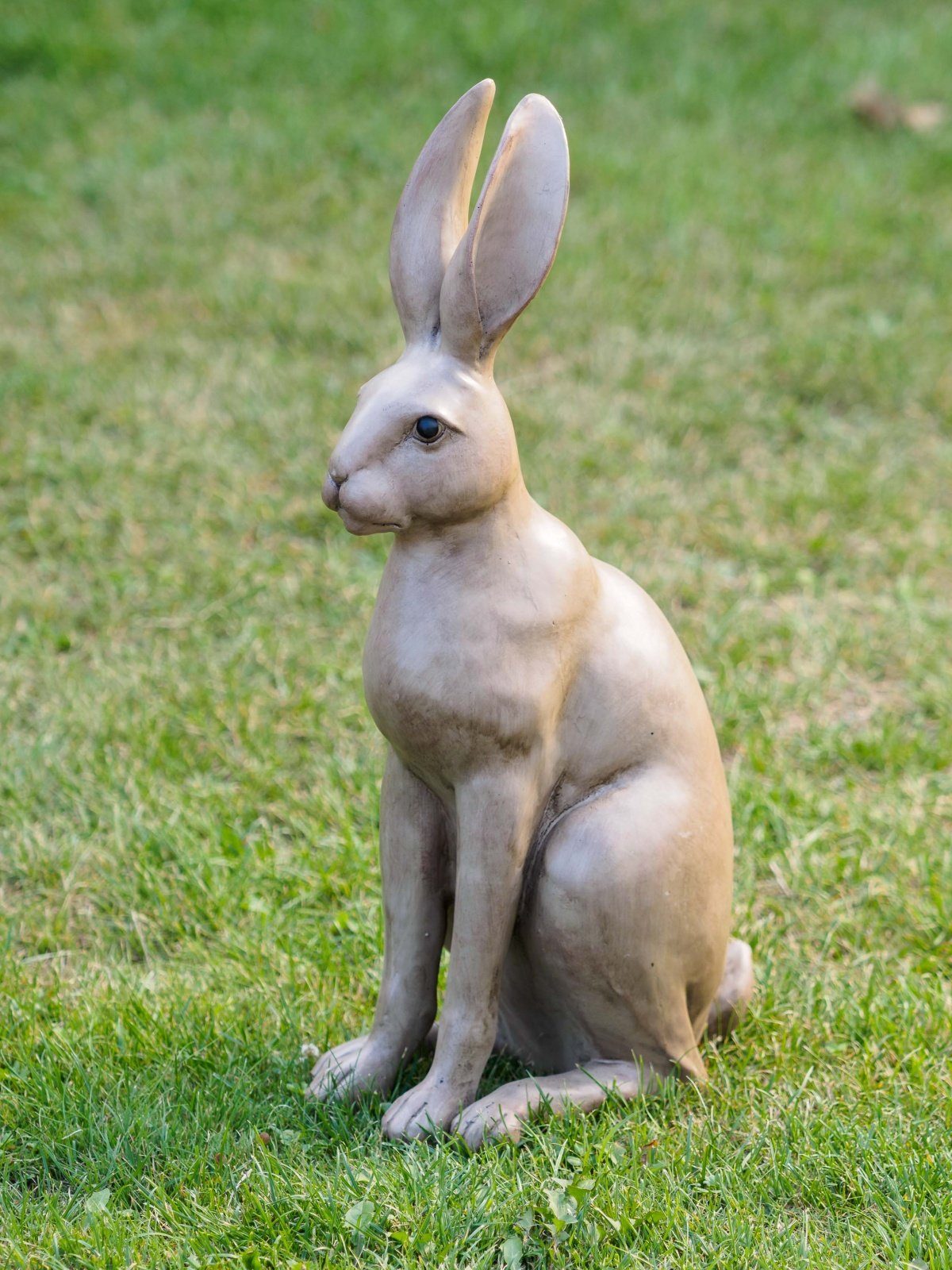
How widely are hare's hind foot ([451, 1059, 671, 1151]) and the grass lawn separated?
0.16 feet

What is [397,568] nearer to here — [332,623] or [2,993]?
[2,993]

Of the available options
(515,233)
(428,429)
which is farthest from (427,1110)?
(515,233)

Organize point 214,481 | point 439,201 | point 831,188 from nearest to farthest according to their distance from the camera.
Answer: point 439,201, point 214,481, point 831,188

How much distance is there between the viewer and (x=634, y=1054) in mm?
2695

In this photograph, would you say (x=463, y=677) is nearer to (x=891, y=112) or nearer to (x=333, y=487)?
(x=333, y=487)

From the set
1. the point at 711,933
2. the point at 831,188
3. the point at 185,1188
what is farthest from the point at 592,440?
the point at 185,1188

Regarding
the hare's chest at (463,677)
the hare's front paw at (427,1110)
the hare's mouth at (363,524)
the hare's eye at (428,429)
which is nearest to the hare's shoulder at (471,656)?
the hare's chest at (463,677)

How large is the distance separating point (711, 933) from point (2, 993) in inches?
61.6

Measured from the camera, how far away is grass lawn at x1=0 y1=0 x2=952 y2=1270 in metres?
2.58

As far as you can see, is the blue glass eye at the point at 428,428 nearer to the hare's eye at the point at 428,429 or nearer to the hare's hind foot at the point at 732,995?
the hare's eye at the point at 428,429

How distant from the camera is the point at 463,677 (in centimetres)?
234

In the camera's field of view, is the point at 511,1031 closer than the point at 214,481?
Yes

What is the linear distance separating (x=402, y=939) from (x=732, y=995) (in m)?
0.76

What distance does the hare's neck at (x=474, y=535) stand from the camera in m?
2.40
